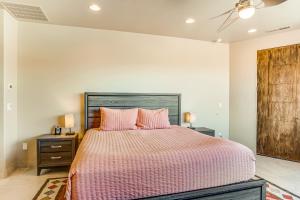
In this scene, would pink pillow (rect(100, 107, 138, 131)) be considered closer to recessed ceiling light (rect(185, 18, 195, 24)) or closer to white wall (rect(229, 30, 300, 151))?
recessed ceiling light (rect(185, 18, 195, 24))

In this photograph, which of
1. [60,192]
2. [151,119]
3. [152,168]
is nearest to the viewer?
[152,168]

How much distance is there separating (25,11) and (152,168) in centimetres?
316

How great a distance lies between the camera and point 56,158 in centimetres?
350

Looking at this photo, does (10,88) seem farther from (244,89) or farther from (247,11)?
(244,89)

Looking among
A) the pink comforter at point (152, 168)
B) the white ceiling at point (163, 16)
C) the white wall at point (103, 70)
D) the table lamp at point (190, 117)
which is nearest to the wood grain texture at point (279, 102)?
the white ceiling at point (163, 16)

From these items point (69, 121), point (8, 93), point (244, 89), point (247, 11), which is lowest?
point (69, 121)

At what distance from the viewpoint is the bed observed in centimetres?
181

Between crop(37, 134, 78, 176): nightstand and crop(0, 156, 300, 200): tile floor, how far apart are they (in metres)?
0.18

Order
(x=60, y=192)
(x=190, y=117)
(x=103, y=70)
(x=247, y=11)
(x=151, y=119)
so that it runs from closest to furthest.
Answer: (x=247, y=11) < (x=60, y=192) < (x=151, y=119) < (x=103, y=70) < (x=190, y=117)

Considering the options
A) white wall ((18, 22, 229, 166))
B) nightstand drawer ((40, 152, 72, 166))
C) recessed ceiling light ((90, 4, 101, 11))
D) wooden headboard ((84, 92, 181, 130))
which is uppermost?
recessed ceiling light ((90, 4, 101, 11))

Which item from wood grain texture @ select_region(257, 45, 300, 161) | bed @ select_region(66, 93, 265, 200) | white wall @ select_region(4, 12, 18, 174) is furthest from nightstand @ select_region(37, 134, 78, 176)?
wood grain texture @ select_region(257, 45, 300, 161)

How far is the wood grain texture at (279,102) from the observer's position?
409cm

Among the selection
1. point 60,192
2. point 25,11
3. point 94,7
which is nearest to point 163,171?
point 60,192

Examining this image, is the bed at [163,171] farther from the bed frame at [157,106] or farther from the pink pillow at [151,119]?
the pink pillow at [151,119]
